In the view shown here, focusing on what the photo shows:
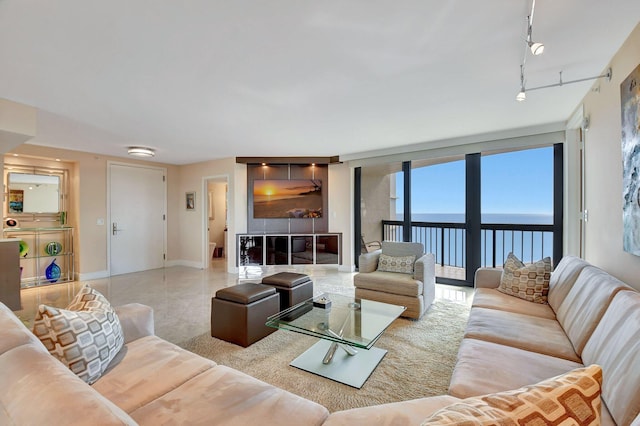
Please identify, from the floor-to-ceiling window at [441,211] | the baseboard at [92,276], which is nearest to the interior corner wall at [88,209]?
the baseboard at [92,276]

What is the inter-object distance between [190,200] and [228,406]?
19.8ft

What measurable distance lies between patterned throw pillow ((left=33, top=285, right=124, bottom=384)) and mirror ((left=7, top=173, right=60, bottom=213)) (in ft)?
16.3

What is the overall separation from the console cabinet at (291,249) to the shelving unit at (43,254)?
3070mm

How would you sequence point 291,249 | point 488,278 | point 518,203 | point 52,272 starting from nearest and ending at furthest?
point 488,278
point 518,203
point 52,272
point 291,249

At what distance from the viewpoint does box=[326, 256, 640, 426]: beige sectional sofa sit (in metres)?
1.14

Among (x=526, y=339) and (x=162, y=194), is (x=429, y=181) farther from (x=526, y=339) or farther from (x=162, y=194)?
(x=162, y=194)

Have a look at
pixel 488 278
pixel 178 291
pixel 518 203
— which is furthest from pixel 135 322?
pixel 518 203

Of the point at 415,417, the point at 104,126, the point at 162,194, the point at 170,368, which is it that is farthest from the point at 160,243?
the point at 415,417

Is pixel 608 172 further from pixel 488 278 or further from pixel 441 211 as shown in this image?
pixel 441 211

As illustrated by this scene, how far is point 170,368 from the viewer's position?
1.44m

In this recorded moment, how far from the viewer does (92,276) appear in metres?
5.32

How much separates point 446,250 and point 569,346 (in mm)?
3609

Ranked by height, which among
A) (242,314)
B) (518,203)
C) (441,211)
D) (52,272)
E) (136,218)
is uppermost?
(518,203)

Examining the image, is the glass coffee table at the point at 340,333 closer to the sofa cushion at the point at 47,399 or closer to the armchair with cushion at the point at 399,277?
the armchair with cushion at the point at 399,277
